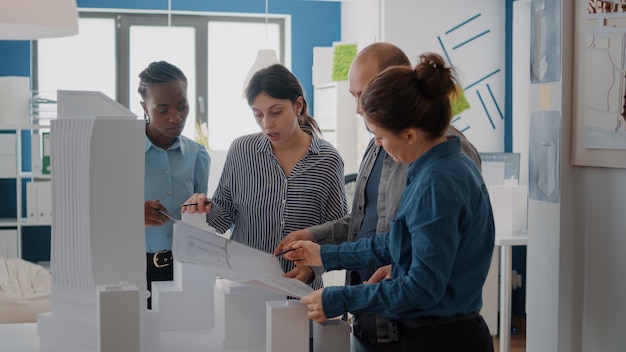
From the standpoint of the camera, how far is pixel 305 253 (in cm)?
188

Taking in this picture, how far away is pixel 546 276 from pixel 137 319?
1.72 metres

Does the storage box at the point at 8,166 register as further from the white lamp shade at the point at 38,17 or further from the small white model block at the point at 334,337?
the small white model block at the point at 334,337

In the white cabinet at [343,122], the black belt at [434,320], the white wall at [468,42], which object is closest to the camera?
the black belt at [434,320]

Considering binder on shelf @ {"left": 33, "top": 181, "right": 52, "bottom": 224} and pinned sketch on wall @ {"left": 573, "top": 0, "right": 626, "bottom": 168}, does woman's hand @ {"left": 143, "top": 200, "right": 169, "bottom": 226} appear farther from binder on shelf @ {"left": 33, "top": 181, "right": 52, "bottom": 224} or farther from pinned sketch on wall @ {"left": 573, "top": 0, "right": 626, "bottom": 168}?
binder on shelf @ {"left": 33, "top": 181, "right": 52, "bottom": 224}

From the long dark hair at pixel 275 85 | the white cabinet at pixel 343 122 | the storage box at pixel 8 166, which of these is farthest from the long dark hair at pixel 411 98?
the storage box at pixel 8 166

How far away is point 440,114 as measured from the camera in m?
1.61

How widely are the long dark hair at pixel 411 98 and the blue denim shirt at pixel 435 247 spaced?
0.06 m

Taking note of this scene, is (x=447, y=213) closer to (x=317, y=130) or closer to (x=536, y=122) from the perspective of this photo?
(x=317, y=130)

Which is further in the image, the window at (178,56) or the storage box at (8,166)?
the window at (178,56)

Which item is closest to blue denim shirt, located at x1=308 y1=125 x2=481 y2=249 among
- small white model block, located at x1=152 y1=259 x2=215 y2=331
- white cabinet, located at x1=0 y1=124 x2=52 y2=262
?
small white model block, located at x1=152 y1=259 x2=215 y2=331

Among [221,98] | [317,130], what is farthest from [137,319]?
[221,98]

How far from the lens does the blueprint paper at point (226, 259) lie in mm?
1616

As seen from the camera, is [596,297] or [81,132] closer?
[81,132]

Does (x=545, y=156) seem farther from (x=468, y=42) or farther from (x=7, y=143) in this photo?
(x=7, y=143)
